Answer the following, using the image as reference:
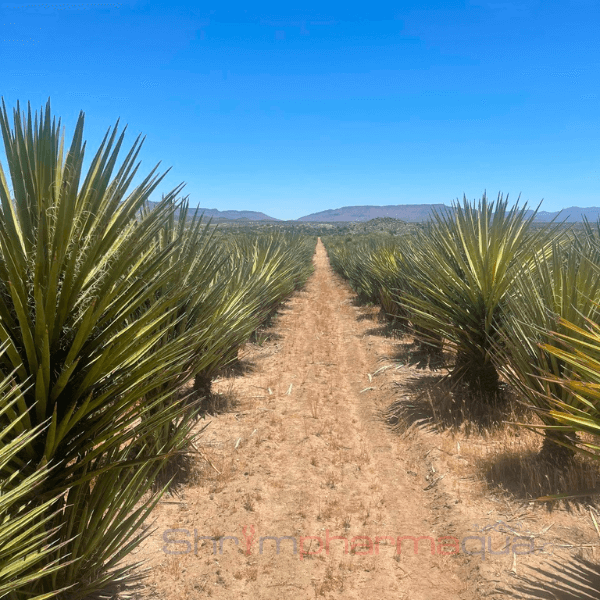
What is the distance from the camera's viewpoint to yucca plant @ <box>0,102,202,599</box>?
162 cm

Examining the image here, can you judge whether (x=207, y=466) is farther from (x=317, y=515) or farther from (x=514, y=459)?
(x=514, y=459)

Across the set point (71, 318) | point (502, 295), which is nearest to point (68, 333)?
point (71, 318)

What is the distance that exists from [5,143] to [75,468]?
4.23ft

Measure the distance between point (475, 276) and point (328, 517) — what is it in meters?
2.90

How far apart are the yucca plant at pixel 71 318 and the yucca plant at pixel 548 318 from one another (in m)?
2.95

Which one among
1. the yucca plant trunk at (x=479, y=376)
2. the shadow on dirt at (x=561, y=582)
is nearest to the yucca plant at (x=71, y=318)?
the shadow on dirt at (x=561, y=582)

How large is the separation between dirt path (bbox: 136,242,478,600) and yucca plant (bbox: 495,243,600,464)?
1.24 metres

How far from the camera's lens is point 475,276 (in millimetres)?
4961

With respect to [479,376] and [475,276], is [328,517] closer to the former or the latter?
[479,376]

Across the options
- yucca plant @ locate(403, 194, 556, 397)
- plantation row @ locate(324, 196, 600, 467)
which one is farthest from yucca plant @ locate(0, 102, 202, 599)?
yucca plant @ locate(403, 194, 556, 397)

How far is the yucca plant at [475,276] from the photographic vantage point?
4.86 m

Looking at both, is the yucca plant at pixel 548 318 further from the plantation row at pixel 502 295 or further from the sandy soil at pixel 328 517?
the sandy soil at pixel 328 517

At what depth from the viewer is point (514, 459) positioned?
412 cm

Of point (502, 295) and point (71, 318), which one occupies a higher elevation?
point (71, 318)
